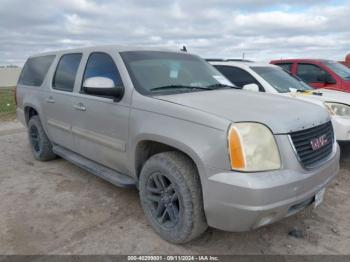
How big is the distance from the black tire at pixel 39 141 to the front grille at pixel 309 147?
4.09 metres

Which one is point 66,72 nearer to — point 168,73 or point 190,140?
point 168,73

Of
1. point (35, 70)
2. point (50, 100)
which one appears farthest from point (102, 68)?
point (35, 70)

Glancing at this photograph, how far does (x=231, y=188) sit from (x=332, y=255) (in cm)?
124

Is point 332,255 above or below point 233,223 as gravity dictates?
below

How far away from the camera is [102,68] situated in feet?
12.6

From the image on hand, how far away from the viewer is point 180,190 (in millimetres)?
2775

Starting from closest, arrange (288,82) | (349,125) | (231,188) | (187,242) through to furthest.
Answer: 1. (231,188)
2. (187,242)
3. (349,125)
4. (288,82)

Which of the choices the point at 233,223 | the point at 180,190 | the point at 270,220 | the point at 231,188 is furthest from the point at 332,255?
the point at 180,190

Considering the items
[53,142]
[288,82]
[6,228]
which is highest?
[288,82]

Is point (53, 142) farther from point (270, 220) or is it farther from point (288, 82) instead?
point (288, 82)

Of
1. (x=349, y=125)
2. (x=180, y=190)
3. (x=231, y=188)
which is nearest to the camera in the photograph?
(x=231, y=188)

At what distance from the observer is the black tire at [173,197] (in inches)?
108

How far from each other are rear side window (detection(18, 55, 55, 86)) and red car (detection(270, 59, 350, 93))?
5.82m

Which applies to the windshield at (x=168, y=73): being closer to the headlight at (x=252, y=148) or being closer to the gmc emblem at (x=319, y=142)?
the headlight at (x=252, y=148)
